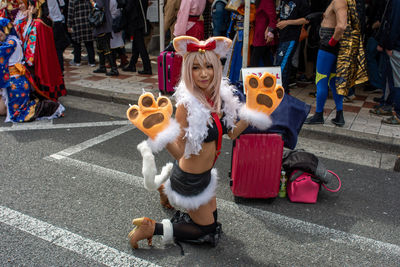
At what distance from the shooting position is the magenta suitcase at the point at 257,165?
3.03 metres

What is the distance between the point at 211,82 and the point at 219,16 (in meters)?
4.16

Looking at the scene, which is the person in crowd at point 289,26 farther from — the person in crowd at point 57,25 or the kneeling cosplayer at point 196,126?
the person in crowd at point 57,25

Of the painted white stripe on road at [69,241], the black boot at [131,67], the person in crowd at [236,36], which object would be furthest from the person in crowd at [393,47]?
the black boot at [131,67]

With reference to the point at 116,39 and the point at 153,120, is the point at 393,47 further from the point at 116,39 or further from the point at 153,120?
the point at 116,39

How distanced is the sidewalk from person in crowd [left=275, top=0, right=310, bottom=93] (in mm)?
916

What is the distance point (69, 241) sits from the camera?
8.60ft

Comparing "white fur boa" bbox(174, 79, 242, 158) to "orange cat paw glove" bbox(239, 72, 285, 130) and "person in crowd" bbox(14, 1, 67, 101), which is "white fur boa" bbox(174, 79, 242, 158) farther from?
"person in crowd" bbox(14, 1, 67, 101)

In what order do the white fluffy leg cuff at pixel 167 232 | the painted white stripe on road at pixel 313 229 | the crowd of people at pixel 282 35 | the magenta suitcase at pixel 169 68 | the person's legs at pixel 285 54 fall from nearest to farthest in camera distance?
1. the white fluffy leg cuff at pixel 167 232
2. the painted white stripe on road at pixel 313 229
3. the crowd of people at pixel 282 35
4. the person's legs at pixel 285 54
5. the magenta suitcase at pixel 169 68

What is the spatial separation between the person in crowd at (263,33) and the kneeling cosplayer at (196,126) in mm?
3096

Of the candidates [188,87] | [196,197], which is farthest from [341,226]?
[188,87]

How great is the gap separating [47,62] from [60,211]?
128 inches

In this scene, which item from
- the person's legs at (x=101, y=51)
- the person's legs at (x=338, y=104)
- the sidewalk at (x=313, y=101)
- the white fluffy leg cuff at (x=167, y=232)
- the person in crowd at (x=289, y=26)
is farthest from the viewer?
the person's legs at (x=101, y=51)

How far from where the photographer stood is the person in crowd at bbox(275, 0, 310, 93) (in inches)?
201

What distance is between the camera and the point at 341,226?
115 inches
